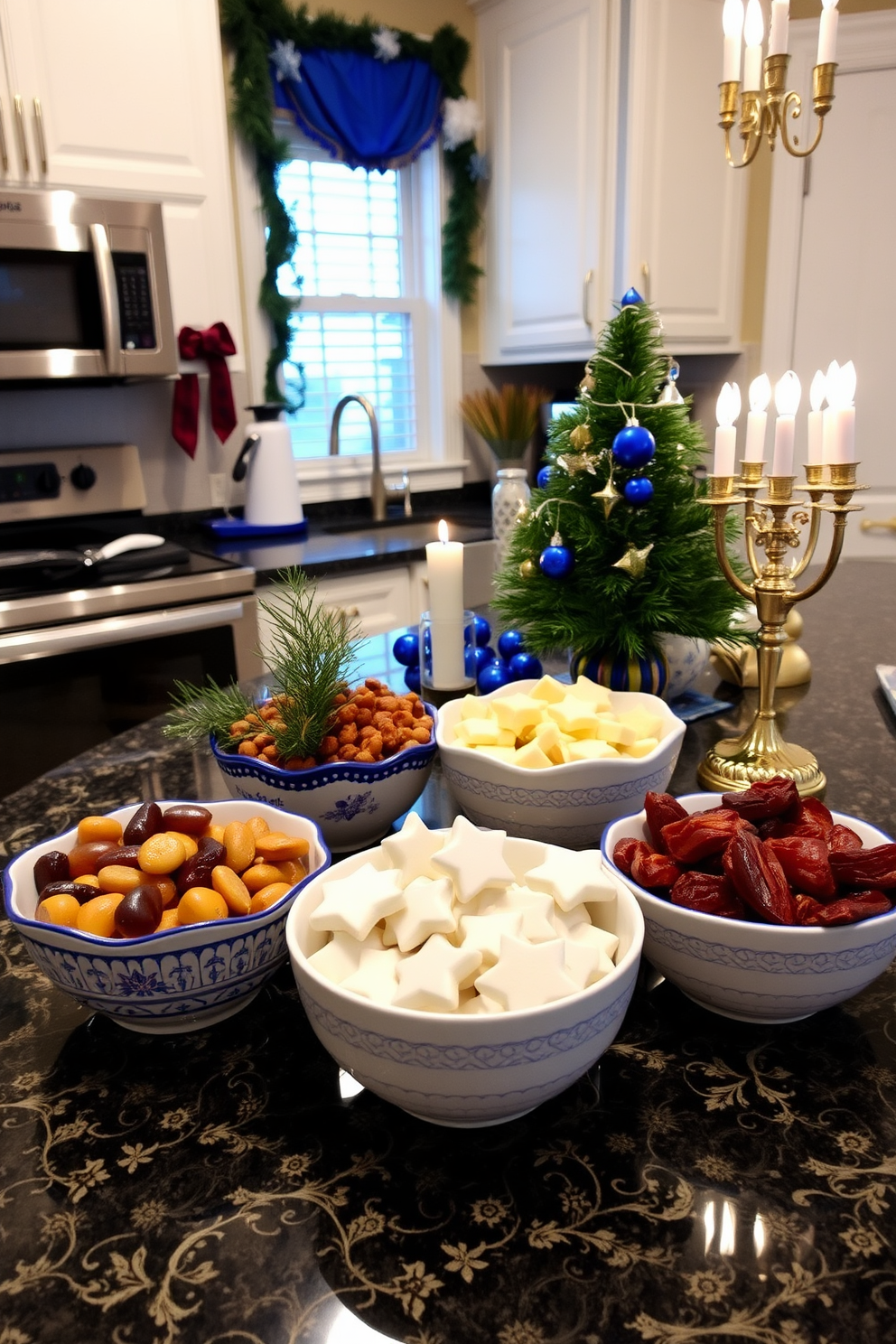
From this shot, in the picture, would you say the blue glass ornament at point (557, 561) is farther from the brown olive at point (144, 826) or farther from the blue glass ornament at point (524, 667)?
the brown olive at point (144, 826)

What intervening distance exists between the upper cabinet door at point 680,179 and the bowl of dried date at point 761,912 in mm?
2641

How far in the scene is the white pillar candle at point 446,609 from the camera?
117 cm

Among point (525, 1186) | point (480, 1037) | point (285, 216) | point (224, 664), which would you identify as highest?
point (285, 216)

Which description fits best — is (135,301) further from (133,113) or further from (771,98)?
(771,98)

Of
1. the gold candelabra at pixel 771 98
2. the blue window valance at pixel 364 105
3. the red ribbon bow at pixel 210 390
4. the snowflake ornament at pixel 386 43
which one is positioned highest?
the snowflake ornament at pixel 386 43

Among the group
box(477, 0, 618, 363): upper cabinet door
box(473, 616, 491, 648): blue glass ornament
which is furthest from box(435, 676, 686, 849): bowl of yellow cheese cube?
box(477, 0, 618, 363): upper cabinet door

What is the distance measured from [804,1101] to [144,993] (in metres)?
0.44

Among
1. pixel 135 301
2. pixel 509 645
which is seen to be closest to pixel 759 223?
pixel 135 301

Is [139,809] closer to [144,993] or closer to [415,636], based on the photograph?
[144,993]

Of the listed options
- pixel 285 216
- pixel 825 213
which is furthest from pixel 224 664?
pixel 825 213

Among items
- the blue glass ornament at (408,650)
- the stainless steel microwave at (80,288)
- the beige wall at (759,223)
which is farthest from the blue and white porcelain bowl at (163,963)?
the beige wall at (759,223)

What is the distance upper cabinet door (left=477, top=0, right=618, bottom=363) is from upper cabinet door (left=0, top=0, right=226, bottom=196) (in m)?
1.13

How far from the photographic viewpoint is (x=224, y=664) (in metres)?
2.29

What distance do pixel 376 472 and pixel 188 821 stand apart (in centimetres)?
264
